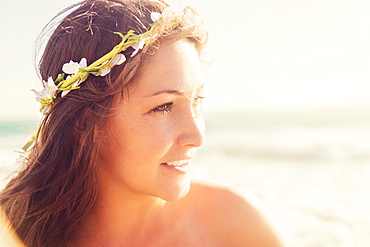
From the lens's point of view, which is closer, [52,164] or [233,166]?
[52,164]

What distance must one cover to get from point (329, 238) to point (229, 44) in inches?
Answer: 459

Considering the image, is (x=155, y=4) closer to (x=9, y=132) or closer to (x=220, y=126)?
(x=9, y=132)

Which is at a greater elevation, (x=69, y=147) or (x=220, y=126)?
(x=69, y=147)

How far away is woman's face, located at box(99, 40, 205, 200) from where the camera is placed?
241 centimetres

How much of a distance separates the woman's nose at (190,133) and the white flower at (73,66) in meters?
0.68

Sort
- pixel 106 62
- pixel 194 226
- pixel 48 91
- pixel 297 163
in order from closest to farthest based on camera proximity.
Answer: pixel 106 62 < pixel 48 91 < pixel 194 226 < pixel 297 163

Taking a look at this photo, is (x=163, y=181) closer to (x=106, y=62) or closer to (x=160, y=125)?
(x=160, y=125)

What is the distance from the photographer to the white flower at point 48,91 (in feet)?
8.55

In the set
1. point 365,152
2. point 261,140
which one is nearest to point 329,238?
point 365,152

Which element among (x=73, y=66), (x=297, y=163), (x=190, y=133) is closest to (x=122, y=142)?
(x=190, y=133)

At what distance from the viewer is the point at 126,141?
251 cm

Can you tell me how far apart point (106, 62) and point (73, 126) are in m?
0.47

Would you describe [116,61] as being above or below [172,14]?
below

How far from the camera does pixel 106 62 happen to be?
2.42 meters
